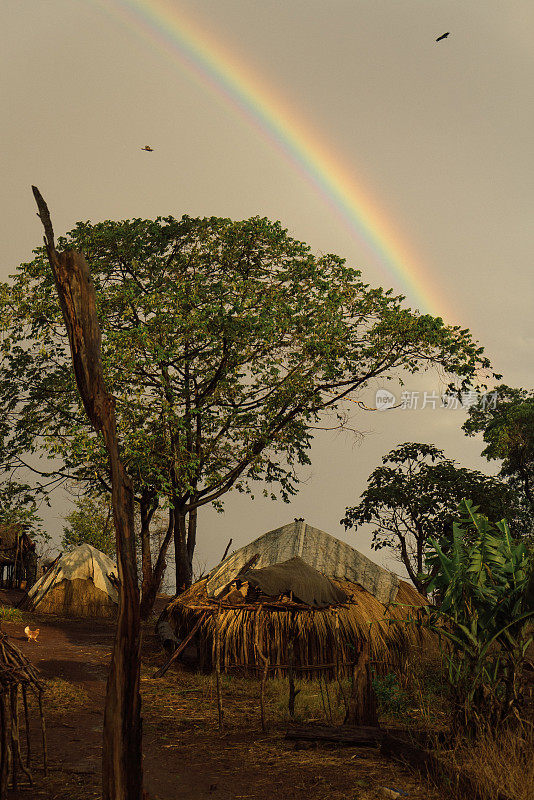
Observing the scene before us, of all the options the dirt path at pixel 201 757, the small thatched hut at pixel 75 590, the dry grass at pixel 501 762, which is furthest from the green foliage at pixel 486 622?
the small thatched hut at pixel 75 590

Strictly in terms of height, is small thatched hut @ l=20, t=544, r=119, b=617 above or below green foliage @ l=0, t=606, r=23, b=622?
above

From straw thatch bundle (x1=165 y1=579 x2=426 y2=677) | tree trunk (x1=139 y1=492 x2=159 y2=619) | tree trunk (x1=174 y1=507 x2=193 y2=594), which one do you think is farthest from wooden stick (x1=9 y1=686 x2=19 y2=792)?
tree trunk (x1=139 y1=492 x2=159 y2=619)

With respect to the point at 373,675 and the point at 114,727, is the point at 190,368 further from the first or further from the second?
the point at 114,727

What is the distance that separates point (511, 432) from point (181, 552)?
16052 millimetres

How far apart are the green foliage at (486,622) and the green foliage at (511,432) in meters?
21.8

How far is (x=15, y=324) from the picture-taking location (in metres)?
23.9

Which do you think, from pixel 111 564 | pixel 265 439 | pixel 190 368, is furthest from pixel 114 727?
pixel 111 564

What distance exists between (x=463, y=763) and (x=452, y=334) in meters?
17.3

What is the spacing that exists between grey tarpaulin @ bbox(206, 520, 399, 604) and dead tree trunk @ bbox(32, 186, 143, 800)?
560 inches

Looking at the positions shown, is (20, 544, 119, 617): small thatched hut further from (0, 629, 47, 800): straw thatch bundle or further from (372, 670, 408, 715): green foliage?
(0, 629, 47, 800): straw thatch bundle

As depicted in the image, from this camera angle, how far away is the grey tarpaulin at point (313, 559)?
19.4 metres

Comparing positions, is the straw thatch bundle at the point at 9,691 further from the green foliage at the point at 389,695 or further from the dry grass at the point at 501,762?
the green foliage at the point at 389,695

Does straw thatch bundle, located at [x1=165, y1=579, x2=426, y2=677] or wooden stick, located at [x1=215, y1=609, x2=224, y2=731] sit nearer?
wooden stick, located at [x1=215, y1=609, x2=224, y2=731]

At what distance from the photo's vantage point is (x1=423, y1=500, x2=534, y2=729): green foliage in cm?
913
